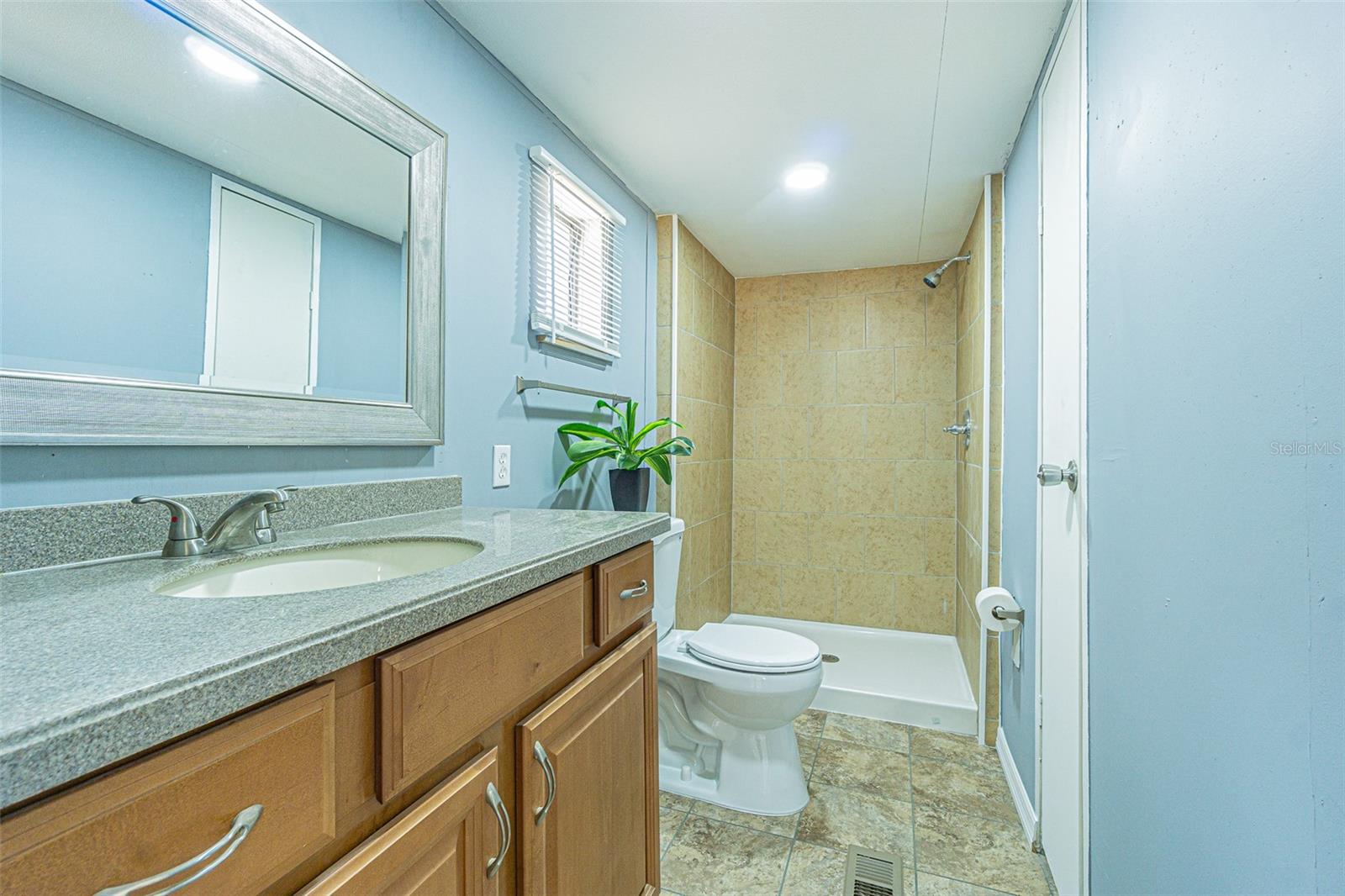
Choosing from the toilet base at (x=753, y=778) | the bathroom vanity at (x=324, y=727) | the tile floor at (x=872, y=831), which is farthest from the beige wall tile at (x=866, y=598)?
the bathroom vanity at (x=324, y=727)

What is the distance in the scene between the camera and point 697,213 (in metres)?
2.61

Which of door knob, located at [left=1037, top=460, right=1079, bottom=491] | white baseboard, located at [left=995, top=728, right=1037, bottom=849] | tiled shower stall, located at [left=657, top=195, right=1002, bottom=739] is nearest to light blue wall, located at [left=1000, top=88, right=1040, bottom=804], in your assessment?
white baseboard, located at [left=995, top=728, right=1037, bottom=849]

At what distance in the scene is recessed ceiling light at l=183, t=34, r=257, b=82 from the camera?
932 millimetres

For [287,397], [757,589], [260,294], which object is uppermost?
[260,294]

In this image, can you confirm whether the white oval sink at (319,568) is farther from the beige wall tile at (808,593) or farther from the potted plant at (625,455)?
the beige wall tile at (808,593)

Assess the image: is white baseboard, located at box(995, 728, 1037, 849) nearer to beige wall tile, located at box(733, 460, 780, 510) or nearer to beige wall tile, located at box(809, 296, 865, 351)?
beige wall tile, located at box(733, 460, 780, 510)

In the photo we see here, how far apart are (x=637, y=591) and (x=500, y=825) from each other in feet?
1.52

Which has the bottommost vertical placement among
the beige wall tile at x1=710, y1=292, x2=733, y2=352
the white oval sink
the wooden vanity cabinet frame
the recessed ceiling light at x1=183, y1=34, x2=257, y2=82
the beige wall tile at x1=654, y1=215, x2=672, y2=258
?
the wooden vanity cabinet frame

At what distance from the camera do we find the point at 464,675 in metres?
0.70

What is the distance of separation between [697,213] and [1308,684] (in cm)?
245

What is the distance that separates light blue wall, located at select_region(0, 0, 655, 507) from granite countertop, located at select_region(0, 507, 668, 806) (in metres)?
0.15

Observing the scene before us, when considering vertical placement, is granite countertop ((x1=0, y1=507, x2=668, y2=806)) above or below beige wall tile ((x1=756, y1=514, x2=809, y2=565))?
above

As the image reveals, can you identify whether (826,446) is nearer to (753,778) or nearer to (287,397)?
(753,778)

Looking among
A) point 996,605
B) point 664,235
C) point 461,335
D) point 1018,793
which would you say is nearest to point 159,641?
point 461,335
